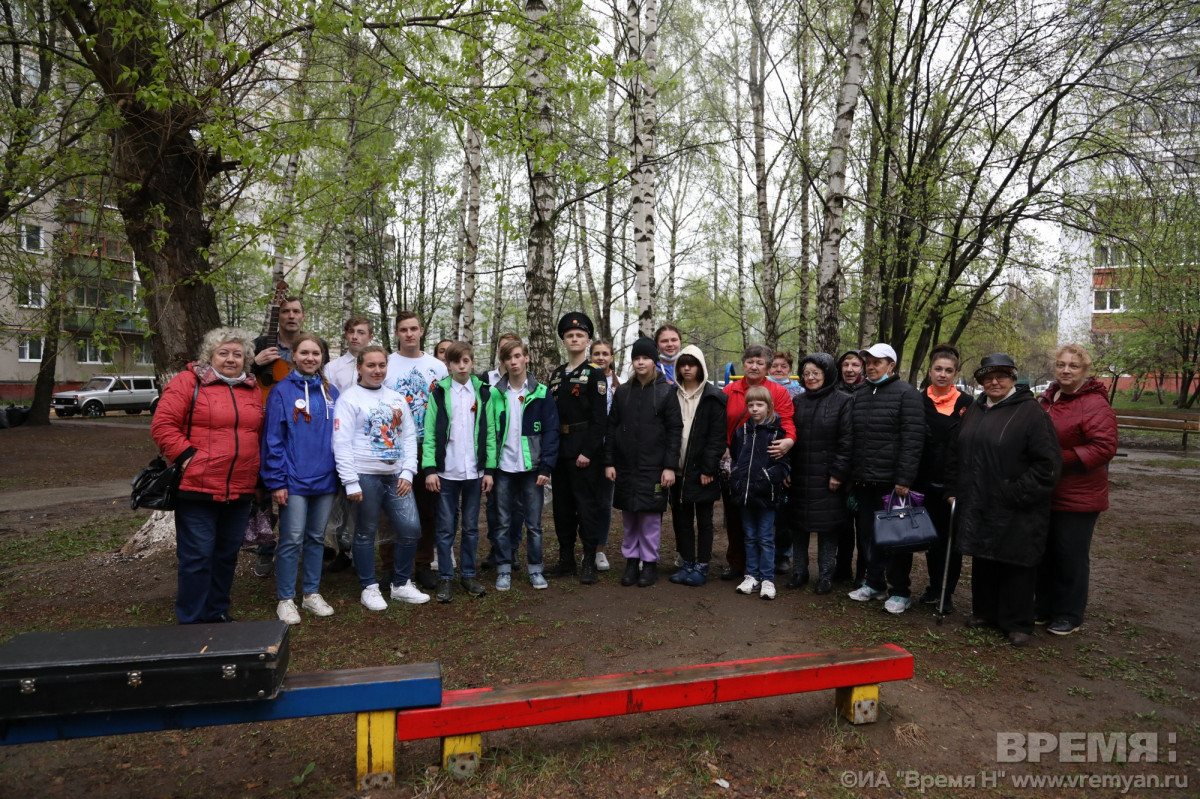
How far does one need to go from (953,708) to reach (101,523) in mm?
9615

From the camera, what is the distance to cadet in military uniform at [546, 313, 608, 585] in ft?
18.5

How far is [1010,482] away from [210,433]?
209 inches

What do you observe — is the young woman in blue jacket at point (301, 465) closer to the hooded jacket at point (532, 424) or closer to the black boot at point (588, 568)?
the hooded jacket at point (532, 424)

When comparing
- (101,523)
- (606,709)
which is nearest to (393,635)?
(606,709)

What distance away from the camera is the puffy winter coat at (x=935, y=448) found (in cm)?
508

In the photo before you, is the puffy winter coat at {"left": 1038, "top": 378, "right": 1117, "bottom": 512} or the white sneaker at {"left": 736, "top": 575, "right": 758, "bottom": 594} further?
the white sneaker at {"left": 736, "top": 575, "right": 758, "bottom": 594}

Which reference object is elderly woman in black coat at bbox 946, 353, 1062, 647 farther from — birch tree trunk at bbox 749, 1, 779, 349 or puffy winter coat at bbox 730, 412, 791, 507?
birch tree trunk at bbox 749, 1, 779, 349

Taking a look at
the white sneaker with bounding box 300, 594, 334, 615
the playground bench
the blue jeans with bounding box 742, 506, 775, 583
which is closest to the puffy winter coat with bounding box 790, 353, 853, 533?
the blue jeans with bounding box 742, 506, 775, 583

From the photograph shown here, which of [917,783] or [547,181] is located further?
[547,181]

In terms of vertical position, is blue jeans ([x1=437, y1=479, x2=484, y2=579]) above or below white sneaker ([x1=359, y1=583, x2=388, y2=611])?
above

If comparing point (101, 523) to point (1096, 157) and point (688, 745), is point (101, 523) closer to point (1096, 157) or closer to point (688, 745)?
point (688, 745)

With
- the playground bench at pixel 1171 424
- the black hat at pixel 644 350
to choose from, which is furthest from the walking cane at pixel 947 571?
the playground bench at pixel 1171 424

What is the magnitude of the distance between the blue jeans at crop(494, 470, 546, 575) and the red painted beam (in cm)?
250

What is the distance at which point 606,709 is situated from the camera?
293 centimetres
